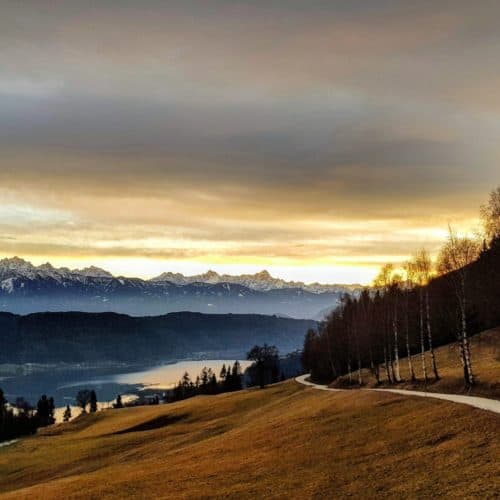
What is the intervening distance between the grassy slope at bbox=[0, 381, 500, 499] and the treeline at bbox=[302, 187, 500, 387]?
45.5ft

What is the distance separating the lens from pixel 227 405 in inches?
3831

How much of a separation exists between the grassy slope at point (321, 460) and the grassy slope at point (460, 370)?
606 cm

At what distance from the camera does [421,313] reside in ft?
231

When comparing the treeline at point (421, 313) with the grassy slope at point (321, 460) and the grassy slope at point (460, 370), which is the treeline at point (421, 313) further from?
the grassy slope at point (321, 460)

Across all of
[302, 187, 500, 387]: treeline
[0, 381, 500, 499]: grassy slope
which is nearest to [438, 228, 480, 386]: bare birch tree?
[302, 187, 500, 387]: treeline

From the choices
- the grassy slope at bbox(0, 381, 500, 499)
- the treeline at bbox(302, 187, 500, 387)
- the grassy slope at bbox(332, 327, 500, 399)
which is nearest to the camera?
the grassy slope at bbox(0, 381, 500, 499)

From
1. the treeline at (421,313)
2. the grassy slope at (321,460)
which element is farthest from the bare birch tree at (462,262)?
the grassy slope at (321,460)

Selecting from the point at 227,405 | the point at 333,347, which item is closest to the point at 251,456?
the point at 227,405

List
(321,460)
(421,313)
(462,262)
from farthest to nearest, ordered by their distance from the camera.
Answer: (421,313) < (462,262) < (321,460)

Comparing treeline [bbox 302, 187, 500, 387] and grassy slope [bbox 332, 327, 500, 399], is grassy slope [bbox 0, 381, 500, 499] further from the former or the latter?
treeline [bbox 302, 187, 500, 387]

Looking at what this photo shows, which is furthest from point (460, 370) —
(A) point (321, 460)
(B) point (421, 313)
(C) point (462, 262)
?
(A) point (321, 460)

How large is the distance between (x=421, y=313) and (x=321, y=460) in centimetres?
3896

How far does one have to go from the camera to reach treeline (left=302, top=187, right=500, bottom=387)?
184 ft

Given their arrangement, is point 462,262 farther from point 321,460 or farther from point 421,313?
point 321,460
